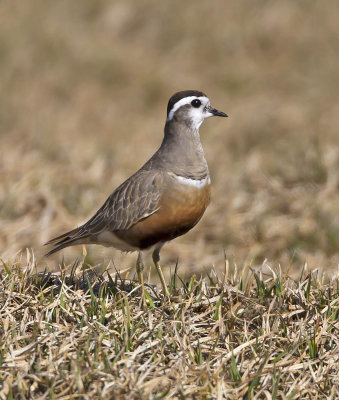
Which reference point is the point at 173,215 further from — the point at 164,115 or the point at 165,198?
the point at 164,115

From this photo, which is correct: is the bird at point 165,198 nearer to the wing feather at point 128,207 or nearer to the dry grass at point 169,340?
the wing feather at point 128,207

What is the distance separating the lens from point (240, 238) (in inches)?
347

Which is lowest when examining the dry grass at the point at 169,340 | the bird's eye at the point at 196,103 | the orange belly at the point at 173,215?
the dry grass at the point at 169,340

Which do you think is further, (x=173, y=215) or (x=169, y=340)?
(x=173, y=215)

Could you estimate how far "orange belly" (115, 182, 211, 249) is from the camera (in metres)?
5.46

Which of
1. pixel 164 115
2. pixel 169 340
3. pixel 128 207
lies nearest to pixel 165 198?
pixel 128 207

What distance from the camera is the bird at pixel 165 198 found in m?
5.50

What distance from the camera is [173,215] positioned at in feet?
17.9

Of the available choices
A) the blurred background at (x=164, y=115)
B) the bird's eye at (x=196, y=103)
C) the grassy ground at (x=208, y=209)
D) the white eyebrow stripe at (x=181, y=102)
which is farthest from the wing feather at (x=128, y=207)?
the blurred background at (x=164, y=115)

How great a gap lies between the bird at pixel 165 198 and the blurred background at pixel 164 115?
1583 millimetres

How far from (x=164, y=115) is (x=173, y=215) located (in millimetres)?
10635

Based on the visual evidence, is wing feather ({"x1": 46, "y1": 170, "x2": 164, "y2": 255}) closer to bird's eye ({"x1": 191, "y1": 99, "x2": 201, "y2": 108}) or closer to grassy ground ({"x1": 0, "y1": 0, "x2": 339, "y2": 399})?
grassy ground ({"x1": 0, "y1": 0, "x2": 339, "y2": 399})

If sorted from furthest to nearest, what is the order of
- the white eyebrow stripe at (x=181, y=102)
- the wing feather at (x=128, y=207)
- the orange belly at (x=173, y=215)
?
the white eyebrow stripe at (x=181, y=102) < the wing feather at (x=128, y=207) < the orange belly at (x=173, y=215)

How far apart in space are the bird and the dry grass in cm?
44
